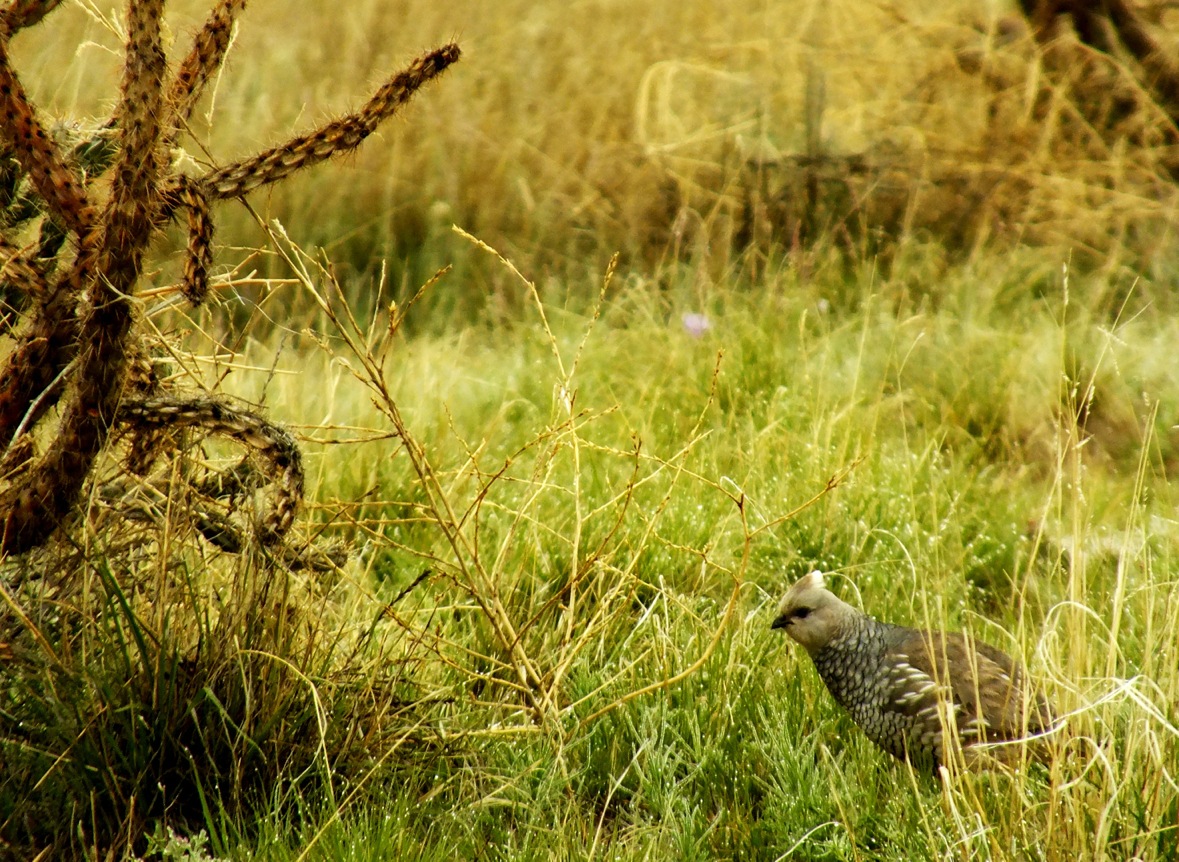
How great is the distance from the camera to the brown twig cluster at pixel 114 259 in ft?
8.75

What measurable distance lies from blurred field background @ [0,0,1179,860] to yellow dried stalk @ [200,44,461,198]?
12 centimetres

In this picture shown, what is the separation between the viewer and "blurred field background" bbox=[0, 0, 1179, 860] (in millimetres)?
2881

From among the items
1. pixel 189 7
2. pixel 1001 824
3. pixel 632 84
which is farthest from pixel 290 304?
pixel 1001 824

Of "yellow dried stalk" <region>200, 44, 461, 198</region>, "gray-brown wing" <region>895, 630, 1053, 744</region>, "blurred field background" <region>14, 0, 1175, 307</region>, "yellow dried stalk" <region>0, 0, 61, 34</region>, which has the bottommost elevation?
"gray-brown wing" <region>895, 630, 1053, 744</region>

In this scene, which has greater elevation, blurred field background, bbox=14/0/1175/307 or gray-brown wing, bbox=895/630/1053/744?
blurred field background, bbox=14/0/1175/307

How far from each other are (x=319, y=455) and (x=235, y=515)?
3.25ft

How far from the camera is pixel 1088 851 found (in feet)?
8.25

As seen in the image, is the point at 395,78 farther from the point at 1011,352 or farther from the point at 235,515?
the point at 1011,352

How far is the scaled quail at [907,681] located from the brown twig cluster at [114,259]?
1.38 metres

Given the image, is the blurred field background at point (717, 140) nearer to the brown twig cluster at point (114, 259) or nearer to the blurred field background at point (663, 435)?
the blurred field background at point (663, 435)

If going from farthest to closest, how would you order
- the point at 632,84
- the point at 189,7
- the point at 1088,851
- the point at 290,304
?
1. the point at 189,7
2. the point at 632,84
3. the point at 290,304
4. the point at 1088,851

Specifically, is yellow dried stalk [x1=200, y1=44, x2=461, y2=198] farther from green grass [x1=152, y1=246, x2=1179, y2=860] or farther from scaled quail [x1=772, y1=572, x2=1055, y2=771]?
scaled quail [x1=772, y1=572, x2=1055, y2=771]

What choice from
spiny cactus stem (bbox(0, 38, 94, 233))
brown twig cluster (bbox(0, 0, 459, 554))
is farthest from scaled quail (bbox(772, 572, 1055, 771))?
spiny cactus stem (bbox(0, 38, 94, 233))

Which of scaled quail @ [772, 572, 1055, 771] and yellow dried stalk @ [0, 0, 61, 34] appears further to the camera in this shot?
scaled quail @ [772, 572, 1055, 771]
